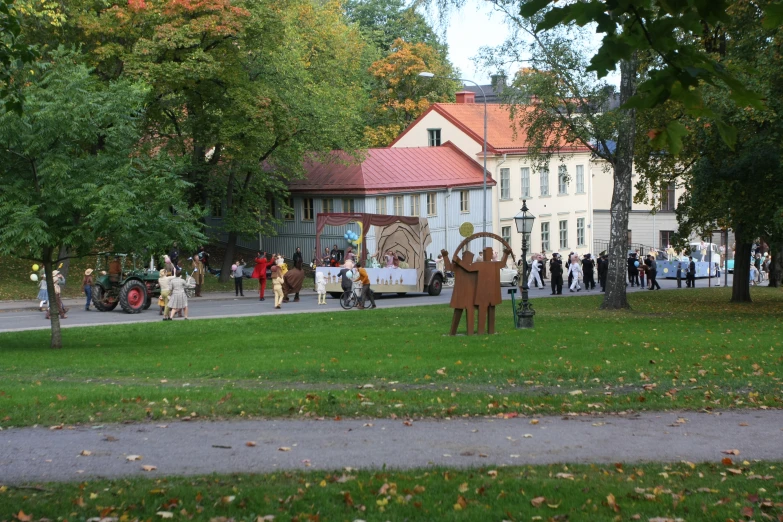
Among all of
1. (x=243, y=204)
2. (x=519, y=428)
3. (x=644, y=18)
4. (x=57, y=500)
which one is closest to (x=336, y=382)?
(x=519, y=428)

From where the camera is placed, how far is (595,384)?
13445 mm

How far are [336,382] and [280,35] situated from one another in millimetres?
29830

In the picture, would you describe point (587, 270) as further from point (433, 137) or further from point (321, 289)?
point (433, 137)

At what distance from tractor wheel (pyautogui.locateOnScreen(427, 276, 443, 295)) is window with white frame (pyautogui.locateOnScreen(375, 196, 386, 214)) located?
12232 millimetres

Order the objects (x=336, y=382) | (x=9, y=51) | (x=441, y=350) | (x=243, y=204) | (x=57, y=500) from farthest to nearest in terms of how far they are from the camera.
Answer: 1. (x=243, y=204)
2. (x=441, y=350)
3. (x=336, y=382)
4. (x=9, y=51)
5. (x=57, y=500)

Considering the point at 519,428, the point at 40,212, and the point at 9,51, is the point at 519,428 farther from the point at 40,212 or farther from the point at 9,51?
the point at 40,212

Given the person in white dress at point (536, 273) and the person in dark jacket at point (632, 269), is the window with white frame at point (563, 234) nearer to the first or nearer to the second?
the person in dark jacket at point (632, 269)

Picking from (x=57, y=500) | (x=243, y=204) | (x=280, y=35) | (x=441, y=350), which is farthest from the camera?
(x=243, y=204)

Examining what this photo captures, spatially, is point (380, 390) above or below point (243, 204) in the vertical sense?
below

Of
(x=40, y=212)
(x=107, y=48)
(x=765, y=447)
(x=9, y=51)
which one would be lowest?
(x=765, y=447)

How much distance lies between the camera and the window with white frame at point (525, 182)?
60156mm

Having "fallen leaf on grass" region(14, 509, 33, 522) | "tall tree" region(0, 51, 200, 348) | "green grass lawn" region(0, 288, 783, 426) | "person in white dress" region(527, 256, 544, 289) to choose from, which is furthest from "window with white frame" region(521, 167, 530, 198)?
"fallen leaf on grass" region(14, 509, 33, 522)

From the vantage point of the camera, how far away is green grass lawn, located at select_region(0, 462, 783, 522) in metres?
6.51

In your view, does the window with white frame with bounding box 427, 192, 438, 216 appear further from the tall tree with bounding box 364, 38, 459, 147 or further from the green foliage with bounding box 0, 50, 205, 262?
the green foliage with bounding box 0, 50, 205, 262
